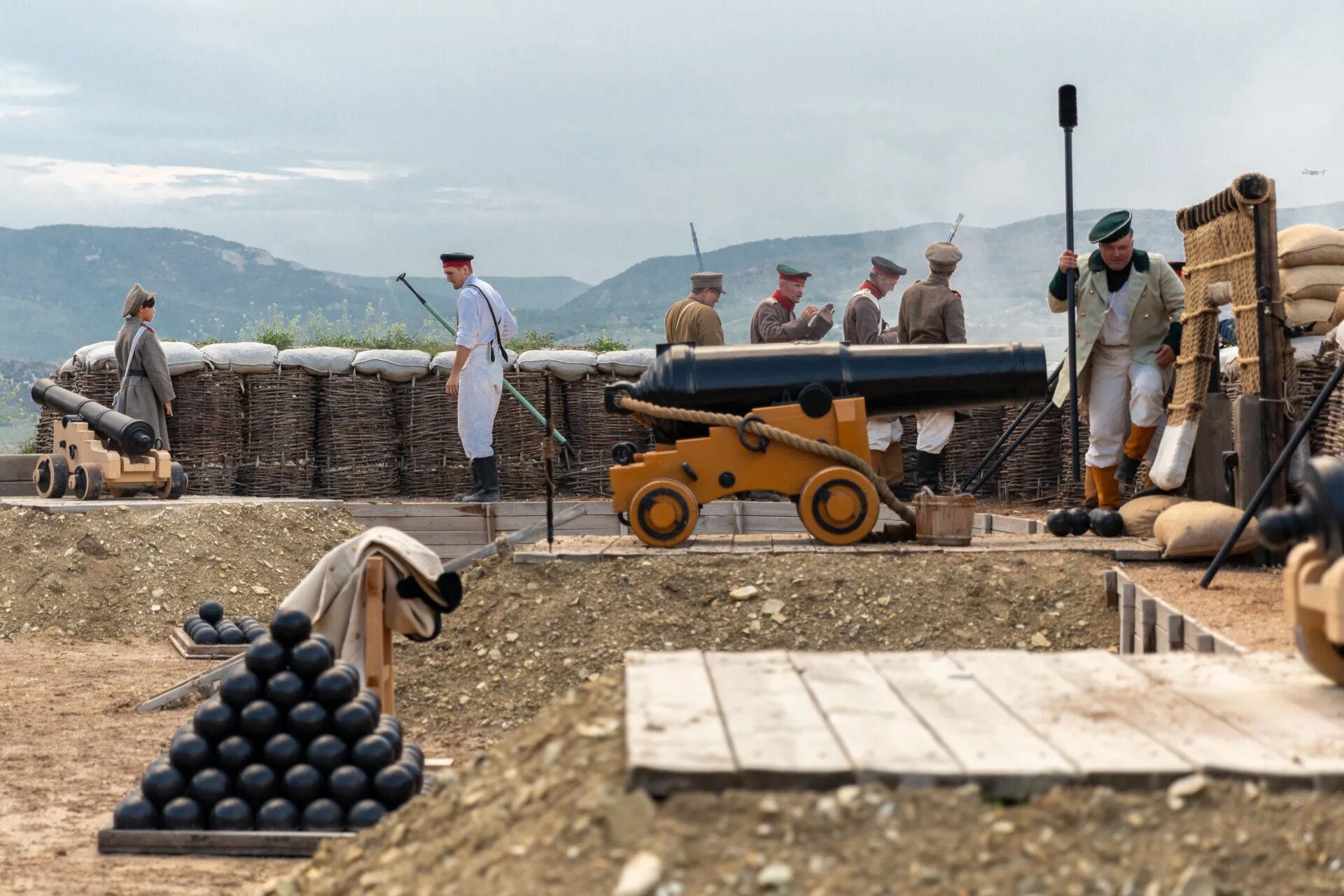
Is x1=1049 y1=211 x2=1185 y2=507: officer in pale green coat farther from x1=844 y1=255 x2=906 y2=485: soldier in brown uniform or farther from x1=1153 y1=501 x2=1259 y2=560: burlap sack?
x1=844 y1=255 x2=906 y2=485: soldier in brown uniform

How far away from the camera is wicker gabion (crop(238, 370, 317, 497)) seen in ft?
50.8

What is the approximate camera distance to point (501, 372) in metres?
13.5

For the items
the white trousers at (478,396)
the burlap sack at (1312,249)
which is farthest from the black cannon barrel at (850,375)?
the white trousers at (478,396)

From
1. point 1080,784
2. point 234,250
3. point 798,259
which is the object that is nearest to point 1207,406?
point 1080,784

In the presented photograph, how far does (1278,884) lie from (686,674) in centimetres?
153

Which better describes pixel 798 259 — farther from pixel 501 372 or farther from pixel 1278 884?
pixel 1278 884

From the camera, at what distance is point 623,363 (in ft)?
51.0

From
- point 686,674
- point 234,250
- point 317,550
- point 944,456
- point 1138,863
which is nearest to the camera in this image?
point 1138,863

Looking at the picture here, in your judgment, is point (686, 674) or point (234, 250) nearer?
point (686, 674)

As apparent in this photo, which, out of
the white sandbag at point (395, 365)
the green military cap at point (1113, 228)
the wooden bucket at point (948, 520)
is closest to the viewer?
the wooden bucket at point (948, 520)

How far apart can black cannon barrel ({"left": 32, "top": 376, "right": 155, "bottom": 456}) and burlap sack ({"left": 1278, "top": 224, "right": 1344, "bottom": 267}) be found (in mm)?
9153

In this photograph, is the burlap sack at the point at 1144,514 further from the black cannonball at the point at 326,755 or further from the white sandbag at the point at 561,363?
the white sandbag at the point at 561,363

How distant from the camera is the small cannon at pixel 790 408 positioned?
362 inches

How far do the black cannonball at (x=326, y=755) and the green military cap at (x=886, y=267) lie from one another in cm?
826
